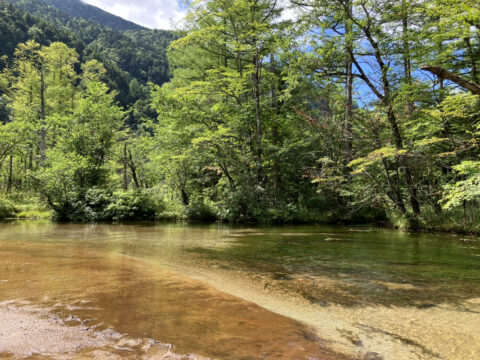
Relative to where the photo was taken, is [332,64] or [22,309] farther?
[332,64]

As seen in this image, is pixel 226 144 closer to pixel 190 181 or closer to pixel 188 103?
pixel 188 103

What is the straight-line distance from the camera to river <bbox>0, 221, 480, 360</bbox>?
7.11 feet

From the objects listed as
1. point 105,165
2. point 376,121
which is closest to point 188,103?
point 105,165

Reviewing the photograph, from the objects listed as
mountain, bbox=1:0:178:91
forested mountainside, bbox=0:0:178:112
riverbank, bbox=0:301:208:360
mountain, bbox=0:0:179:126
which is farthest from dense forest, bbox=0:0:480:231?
mountain, bbox=1:0:178:91

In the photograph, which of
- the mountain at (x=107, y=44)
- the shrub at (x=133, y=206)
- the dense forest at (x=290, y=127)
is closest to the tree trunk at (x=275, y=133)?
the dense forest at (x=290, y=127)

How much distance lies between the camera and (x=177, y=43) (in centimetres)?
1529

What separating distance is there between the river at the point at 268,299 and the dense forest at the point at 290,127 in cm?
280

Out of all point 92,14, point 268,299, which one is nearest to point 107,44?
point 92,14

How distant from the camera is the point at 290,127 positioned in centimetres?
1597

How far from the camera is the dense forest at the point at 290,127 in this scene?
9.79 meters

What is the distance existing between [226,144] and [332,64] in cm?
603

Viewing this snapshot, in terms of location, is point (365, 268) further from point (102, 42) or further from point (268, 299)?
point (102, 42)

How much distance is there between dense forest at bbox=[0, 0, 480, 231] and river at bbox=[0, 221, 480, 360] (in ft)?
9.17

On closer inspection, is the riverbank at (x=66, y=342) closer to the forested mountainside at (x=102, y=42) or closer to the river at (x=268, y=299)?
the river at (x=268, y=299)
